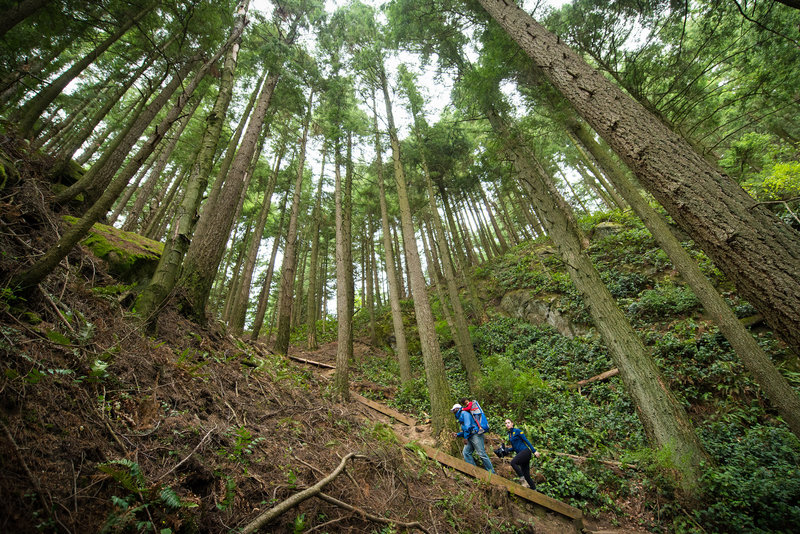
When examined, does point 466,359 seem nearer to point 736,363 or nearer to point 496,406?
point 496,406

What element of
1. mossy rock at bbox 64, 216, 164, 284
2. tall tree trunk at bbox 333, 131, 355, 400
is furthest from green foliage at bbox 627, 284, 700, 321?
mossy rock at bbox 64, 216, 164, 284

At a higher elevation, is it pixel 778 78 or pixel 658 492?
pixel 778 78

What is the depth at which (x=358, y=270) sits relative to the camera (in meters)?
25.4

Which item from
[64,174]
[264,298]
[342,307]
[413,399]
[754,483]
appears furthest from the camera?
[264,298]

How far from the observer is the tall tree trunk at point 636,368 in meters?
4.61

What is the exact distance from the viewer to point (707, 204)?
2654mm

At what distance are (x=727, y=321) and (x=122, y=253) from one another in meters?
11.8

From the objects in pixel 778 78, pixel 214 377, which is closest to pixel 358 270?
pixel 214 377

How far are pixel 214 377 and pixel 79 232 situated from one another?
231 cm

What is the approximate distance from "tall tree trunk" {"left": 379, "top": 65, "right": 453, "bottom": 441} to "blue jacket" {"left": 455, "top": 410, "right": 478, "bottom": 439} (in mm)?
251

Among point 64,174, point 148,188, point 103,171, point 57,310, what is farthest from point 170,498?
point 148,188

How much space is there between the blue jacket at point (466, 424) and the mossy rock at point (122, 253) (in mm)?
6792

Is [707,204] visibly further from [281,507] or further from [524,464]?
[524,464]

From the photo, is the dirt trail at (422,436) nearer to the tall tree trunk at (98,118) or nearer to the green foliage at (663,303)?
the green foliage at (663,303)
